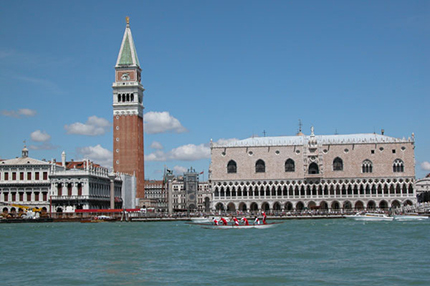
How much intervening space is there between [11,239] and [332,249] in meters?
28.3

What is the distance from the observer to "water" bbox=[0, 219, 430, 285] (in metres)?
28.8

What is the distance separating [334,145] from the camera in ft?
323

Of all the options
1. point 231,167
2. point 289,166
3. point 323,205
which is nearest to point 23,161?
point 231,167

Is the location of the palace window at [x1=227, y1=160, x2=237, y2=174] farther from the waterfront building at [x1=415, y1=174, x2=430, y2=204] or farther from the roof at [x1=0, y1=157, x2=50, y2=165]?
the waterfront building at [x1=415, y1=174, x2=430, y2=204]

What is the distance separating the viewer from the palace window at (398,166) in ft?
319

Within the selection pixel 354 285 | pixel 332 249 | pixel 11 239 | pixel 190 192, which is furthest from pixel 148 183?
pixel 354 285

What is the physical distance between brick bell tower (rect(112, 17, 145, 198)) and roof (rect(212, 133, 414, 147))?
1914 cm

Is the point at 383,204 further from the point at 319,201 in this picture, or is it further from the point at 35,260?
the point at 35,260

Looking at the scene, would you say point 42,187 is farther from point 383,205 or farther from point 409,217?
point 409,217

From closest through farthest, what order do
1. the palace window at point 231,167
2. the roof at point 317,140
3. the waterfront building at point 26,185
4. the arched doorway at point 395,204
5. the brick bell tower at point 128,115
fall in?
the waterfront building at point 26,185, the arched doorway at point 395,204, the roof at point 317,140, the palace window at point 231,167, the brick bell tower at point 128,115

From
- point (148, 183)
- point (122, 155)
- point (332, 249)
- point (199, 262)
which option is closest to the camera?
point (199, 262)

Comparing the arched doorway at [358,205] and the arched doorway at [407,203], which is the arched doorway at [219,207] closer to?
the arched doorway at [358,205]

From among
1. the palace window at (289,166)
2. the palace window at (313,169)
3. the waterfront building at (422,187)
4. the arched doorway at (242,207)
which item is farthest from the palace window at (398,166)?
the waterfront building at (422,187)

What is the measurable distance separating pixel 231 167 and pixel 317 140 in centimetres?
1395
